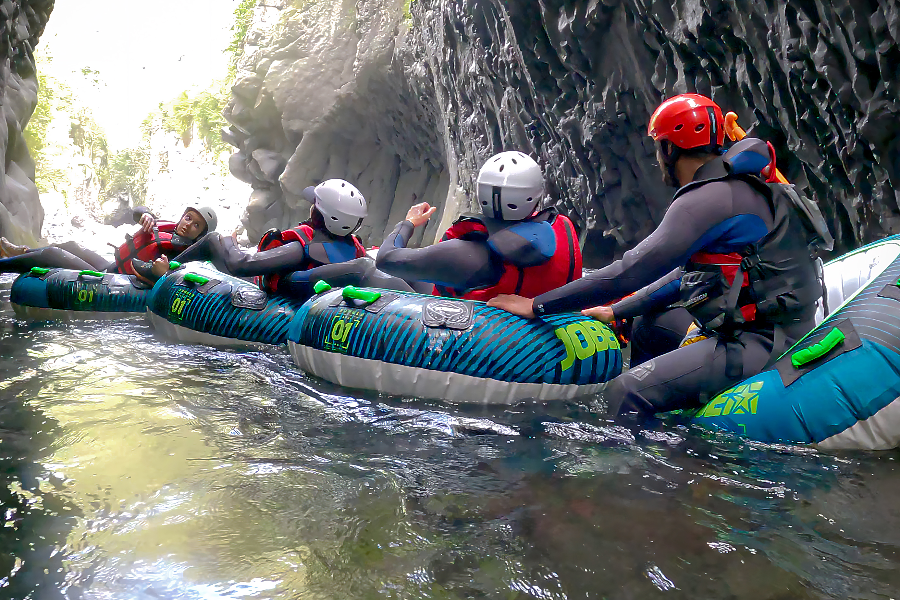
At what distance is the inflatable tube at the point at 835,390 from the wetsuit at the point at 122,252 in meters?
5.33

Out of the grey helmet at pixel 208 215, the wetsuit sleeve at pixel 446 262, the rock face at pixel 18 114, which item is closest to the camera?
the wetsuit sleeve at pixel 446 262

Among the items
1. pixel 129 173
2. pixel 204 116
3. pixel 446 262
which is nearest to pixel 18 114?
pixel 446 262

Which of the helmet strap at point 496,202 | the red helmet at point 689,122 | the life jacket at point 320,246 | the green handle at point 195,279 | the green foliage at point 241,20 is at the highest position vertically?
the green foliage at point 241,20

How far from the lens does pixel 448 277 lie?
130 inches

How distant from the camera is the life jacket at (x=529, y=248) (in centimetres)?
→ 311

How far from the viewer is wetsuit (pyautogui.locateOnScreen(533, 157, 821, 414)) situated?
260 cm

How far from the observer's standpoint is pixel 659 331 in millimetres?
3449

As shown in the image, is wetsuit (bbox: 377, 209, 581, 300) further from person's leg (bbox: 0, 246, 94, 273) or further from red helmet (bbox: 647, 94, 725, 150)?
person's leg (bbox: 0, 246, 94, 273)

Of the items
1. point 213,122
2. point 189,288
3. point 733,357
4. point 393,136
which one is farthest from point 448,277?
point 213,122

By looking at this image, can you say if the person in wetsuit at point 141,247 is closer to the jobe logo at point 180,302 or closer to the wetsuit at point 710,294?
the jobe logo at point 180,302

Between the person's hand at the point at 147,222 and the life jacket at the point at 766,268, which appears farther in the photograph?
the person's hand at the point at 147,222

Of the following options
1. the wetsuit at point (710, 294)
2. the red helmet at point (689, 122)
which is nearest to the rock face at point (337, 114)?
the red helmet at point (689, 122)

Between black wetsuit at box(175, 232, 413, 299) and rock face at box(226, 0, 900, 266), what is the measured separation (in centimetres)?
354

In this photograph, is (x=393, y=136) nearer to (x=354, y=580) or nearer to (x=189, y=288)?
(x=189, y=288)
